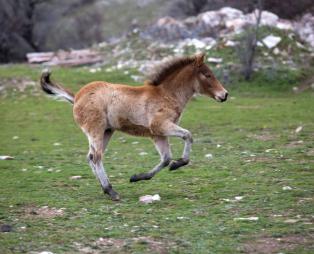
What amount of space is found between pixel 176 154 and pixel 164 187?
3889 mm

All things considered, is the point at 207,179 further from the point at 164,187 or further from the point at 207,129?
the point at 207,129

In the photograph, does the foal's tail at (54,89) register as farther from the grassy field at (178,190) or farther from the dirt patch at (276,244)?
the dirt patch at (276,244)

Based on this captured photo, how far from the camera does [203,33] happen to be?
1117 inches

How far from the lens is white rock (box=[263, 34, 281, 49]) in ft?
87.2

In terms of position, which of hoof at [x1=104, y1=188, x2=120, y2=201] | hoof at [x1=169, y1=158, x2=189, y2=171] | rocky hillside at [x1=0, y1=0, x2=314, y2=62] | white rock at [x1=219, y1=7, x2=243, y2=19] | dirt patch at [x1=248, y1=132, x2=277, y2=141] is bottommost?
rocky hillside at [x1=0, y1=0, x2=314, y2=62]

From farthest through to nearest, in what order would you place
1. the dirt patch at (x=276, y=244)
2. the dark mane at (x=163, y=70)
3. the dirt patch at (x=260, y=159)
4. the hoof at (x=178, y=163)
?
the dirt patch at (x=260, y=159) < the dark mane at (x=163, y=70) < the hoof at (x=178, y=163) < the dirt patch at (x=276, y=244)

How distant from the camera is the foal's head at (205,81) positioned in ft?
37.7

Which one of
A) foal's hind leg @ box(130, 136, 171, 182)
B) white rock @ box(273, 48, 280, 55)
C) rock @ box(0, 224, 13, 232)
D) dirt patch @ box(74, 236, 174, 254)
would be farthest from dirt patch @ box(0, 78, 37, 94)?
dirt patch @ box(74, 236, 174, 254)

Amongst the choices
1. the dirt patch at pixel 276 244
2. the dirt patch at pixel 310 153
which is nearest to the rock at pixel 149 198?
the dirt patch at pixel 276 244

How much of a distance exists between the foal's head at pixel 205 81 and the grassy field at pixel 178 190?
1.43 m

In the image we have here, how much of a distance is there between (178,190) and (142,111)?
1354 millimetres

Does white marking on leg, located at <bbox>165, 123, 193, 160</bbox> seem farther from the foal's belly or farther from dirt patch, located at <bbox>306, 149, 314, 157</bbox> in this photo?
dirt patch, located at <bbox>306, 149, 314, 157</bbox>

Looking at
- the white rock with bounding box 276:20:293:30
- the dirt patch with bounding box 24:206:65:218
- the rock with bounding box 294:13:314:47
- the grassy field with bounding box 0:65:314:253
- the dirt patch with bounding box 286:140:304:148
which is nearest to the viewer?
the grassy field with bounding box 0:65:314:253

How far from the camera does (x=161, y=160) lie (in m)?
11.1
